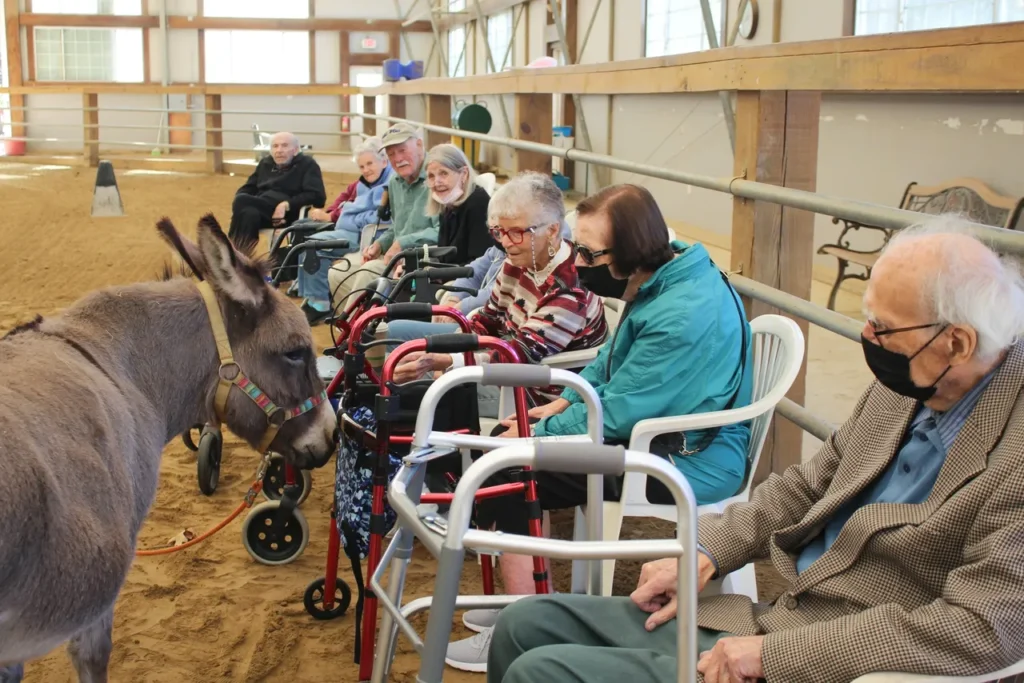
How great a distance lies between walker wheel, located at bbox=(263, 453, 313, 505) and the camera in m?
3.70

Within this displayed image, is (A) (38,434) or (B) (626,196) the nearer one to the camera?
(A) (38,434)

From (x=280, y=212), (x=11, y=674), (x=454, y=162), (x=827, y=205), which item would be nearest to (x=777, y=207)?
(x=827, y=205)

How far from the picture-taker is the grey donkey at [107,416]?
180 cm

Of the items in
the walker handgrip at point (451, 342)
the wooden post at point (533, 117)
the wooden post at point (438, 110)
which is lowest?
the walker handgrip at point (451, 342)

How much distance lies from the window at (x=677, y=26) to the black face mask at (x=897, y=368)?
8.23m

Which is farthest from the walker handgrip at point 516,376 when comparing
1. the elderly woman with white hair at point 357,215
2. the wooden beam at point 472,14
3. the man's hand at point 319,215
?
the wooden beam at point 472,14

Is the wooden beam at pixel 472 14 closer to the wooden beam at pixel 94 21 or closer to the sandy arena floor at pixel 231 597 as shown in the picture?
the wooden beam at pixel 94 21

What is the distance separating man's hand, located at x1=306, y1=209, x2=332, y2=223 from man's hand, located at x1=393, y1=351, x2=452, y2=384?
4484 mm

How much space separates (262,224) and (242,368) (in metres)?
5.76

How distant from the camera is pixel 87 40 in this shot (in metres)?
21.2

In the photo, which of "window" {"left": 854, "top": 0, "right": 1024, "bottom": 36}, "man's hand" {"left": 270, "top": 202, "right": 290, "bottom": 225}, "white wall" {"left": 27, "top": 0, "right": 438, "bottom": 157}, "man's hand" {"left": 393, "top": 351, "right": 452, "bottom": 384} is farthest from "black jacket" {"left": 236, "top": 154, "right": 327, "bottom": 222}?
"white wall" {"left": 27, "top": 0, "right": 438, "bottom": 157}

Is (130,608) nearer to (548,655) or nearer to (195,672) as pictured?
(195,672)

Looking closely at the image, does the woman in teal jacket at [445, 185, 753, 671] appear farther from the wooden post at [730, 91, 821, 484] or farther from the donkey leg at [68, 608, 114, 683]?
the donkey leg at [68, 608, 114, 683]

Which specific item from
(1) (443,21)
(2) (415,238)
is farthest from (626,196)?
(1) (443,21)
